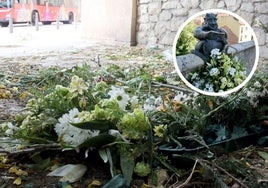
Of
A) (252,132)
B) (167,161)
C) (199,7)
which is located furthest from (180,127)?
(199,7)

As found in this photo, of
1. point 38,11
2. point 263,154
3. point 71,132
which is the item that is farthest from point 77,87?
point 38,11

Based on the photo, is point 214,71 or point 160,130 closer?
point 214,71

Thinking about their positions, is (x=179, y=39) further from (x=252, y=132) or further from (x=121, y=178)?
(x=252, y=132)

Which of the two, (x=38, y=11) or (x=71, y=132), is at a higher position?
(x=38, y=11)

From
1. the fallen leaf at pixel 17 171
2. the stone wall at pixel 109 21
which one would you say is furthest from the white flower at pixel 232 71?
the stone wall at pixel 109 21

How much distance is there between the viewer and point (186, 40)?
899mm

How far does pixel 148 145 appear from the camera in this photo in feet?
3.15

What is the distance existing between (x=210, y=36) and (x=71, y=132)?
1.28 ft

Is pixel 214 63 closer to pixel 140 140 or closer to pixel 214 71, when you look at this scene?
pixel 214 71

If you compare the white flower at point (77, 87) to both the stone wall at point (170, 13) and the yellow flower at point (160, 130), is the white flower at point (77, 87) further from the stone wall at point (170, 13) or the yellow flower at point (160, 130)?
the stone wall at point (170, 13)

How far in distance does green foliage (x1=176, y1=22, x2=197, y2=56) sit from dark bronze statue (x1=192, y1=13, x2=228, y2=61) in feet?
0.03

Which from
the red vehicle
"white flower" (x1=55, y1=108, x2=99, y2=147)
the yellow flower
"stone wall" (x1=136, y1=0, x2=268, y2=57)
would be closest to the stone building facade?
"stone wall" (x1=136, y1=0, x2=268, y2=57)

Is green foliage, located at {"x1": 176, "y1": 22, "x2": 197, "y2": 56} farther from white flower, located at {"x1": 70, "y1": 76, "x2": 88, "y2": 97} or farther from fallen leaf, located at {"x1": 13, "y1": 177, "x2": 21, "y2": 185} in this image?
fallen leaf, located at {"x1": 13, "y1": 177, "x2": 21, "y2": 185}

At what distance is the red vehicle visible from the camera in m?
8.62
